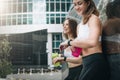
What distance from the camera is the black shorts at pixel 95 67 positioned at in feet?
6.83

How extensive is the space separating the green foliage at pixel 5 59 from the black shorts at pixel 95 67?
19998 millimetres

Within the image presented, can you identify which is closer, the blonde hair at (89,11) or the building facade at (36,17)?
the blonde hair at (89,11)

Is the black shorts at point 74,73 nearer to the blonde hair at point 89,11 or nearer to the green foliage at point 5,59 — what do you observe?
the blonde hair at point 89,11

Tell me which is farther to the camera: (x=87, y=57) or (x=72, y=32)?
(x=72, y=32)

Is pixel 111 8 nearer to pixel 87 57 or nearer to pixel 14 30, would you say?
pixel 87 57

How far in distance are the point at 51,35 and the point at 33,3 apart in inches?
106

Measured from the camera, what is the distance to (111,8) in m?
2.15

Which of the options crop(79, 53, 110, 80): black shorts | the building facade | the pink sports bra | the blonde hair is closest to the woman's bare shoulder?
the blonde hair

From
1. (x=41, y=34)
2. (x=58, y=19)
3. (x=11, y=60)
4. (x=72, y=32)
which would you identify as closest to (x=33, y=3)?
(x=58, y=19)

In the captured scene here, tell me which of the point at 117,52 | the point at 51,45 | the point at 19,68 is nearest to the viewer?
the point at 117,52

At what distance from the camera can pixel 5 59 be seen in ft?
86.4

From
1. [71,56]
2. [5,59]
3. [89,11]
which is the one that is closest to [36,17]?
[5,59]

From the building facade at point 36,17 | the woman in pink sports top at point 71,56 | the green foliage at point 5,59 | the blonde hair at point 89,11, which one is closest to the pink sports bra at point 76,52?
the woman in pink sports top at point 71,56

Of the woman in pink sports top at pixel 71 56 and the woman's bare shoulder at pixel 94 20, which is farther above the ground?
the woman's bare shoulder at pixel 94 20
